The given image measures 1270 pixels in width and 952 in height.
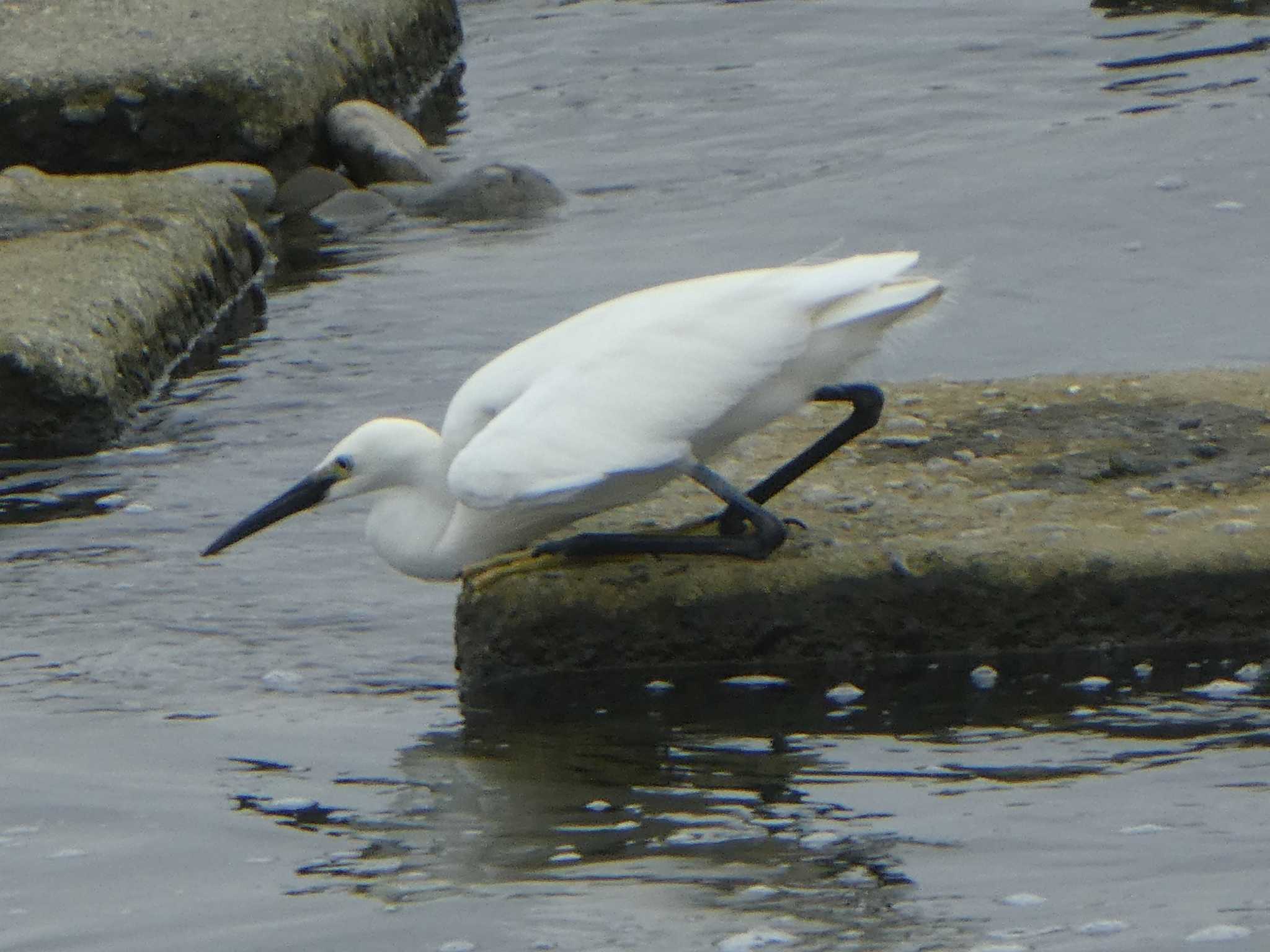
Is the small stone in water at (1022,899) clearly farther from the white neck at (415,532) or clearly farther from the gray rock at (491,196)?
the gray rock at (491,196)

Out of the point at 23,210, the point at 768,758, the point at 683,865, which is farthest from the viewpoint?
the point at 23,210

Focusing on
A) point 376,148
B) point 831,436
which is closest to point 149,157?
point 376,148

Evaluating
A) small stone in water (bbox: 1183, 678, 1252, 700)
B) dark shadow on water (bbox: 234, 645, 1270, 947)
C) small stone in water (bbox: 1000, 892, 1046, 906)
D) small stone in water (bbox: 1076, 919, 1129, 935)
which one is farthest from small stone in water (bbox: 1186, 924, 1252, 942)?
small stone in water (bbox: 1183, 678, 1252, 700)

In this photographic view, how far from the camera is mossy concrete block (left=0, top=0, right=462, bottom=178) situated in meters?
10.7

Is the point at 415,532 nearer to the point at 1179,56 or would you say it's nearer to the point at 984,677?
the point at 984,677

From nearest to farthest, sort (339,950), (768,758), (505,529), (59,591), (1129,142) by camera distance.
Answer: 1. (339,950)
2. (768,758)
3. (505,529)
4. (59,591)
5. (1129,142)

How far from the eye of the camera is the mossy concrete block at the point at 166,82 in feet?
35.1

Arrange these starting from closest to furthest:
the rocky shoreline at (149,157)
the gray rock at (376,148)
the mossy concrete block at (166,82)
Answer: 1. the rocky shoreline at (149,157)
2. the mossy concrete block at (166,82)
3. the gray rock at (376,148)

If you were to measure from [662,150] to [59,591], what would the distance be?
5658 millimetres

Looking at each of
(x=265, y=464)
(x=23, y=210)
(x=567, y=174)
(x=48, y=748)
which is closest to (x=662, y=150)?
(x=567, y=174)

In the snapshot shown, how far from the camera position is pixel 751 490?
228 inches

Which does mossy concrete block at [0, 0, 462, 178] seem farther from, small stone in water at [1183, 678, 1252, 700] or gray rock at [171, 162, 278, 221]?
small stone in water at [1183, 678, 1252, 700]

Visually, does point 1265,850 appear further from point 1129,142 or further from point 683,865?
point 1129,142

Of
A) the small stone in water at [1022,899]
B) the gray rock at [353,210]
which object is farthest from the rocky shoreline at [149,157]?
the small stone in water at [1022,899]
